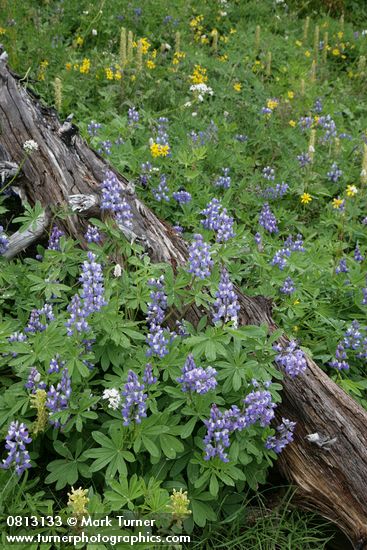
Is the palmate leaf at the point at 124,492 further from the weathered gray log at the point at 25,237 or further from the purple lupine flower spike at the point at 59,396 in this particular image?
the weathered gray log at the point at 25,237

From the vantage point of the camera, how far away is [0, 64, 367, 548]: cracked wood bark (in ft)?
9.17

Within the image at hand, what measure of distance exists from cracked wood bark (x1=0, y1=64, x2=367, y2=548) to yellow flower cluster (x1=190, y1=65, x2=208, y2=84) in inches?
101

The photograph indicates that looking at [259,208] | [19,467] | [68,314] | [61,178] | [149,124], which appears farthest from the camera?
[149,124]

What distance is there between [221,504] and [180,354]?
64cm

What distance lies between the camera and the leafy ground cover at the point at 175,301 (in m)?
2.53

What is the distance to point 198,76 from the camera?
5.82 meters

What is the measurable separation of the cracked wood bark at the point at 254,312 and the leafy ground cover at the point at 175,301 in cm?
12

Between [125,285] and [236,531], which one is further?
[125,285]

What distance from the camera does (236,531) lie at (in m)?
2.69

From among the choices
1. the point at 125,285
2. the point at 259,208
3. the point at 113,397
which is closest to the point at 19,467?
the point at 113,397

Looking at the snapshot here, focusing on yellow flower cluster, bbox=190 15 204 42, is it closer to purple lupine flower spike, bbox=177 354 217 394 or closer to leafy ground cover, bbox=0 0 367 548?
leafy ground cover, bbox=0 0 367 548

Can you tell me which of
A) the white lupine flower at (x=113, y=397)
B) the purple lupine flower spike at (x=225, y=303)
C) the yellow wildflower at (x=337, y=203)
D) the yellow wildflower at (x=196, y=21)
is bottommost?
the yellow wildflower at (x=337, y=203)

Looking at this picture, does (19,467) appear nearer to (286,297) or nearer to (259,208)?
(286,297)

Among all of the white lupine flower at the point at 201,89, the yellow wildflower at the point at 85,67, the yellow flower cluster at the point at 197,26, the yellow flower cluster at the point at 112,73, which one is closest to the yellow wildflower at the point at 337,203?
the white lupine flower at the point at 201,89
